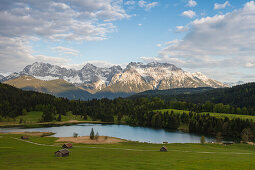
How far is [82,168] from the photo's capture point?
38188 millimetres

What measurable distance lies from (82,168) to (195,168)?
62.8ft

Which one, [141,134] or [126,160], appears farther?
[141,134]

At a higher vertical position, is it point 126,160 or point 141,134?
point 126,160

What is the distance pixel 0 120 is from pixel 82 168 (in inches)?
6766

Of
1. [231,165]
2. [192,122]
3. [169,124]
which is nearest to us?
[231,165]

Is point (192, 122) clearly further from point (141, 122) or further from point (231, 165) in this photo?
point (231, 165)

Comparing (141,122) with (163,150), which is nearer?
(163,150)

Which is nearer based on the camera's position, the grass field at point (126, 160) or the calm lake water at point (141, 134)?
the grass field at point (126, 160)

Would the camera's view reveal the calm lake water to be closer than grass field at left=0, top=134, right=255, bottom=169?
No

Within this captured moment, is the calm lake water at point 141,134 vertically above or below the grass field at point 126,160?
below

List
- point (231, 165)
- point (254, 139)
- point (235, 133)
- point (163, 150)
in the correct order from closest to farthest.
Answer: point (231, 165) < point (163, 150) < point (254, 139) < point (235, 133)

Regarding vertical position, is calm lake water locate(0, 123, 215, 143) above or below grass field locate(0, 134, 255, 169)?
below

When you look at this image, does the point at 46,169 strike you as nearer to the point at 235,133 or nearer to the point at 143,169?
the point at 143,169

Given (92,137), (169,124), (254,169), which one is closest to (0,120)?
(92,137)
